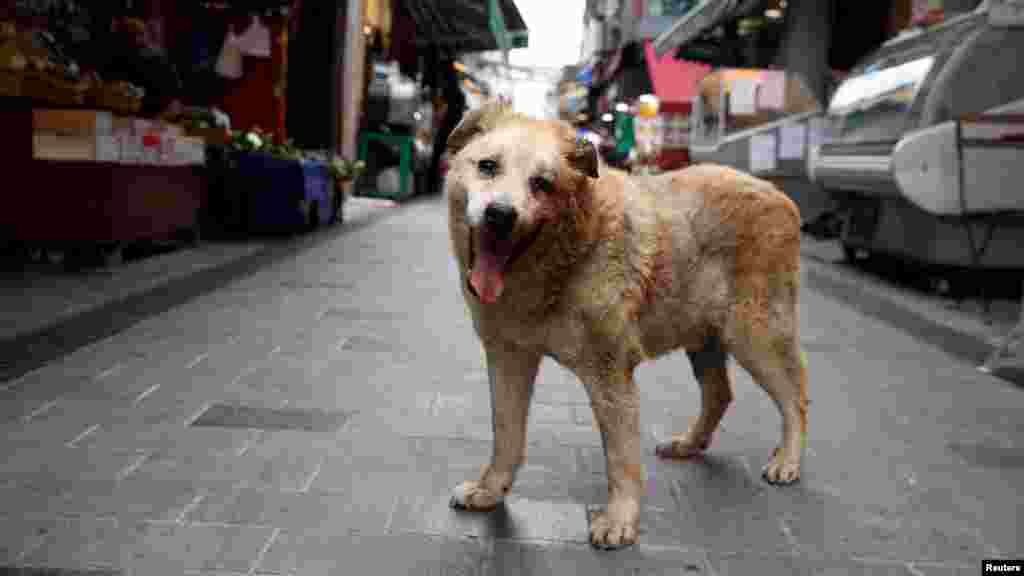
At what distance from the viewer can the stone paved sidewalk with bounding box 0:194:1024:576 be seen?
285 centimetres

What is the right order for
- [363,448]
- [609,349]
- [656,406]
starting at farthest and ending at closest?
[656,406] → [363,448] → [609,349]

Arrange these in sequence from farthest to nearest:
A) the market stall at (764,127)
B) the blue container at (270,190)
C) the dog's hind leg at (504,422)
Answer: the market stall at (764,127), the blue container at (270,190), the dog's hind leg at (504,422)

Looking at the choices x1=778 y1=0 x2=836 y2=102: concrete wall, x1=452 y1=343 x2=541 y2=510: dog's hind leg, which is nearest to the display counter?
x1=452 y1=343 x2=541 y2=510: dog's hind leg

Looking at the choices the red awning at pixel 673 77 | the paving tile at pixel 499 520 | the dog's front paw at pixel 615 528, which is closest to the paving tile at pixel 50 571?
the paving tile at pixel 499 520

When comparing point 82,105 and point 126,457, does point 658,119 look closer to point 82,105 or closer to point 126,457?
point 82,105

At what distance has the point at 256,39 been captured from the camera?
1273 cm

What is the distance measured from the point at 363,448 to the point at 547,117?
64.3 inches

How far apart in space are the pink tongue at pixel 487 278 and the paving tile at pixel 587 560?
82cm

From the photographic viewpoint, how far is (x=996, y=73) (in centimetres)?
816

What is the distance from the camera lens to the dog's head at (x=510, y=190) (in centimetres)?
259

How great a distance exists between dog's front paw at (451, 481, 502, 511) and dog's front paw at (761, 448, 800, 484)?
3.80ft

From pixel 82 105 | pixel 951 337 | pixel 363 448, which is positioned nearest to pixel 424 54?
pixel 82 105

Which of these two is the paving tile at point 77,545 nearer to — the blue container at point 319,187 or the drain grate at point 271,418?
the drain grate at point 271,418

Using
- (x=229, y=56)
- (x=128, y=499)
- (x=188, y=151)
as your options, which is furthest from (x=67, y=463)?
(x=229, y=56)
